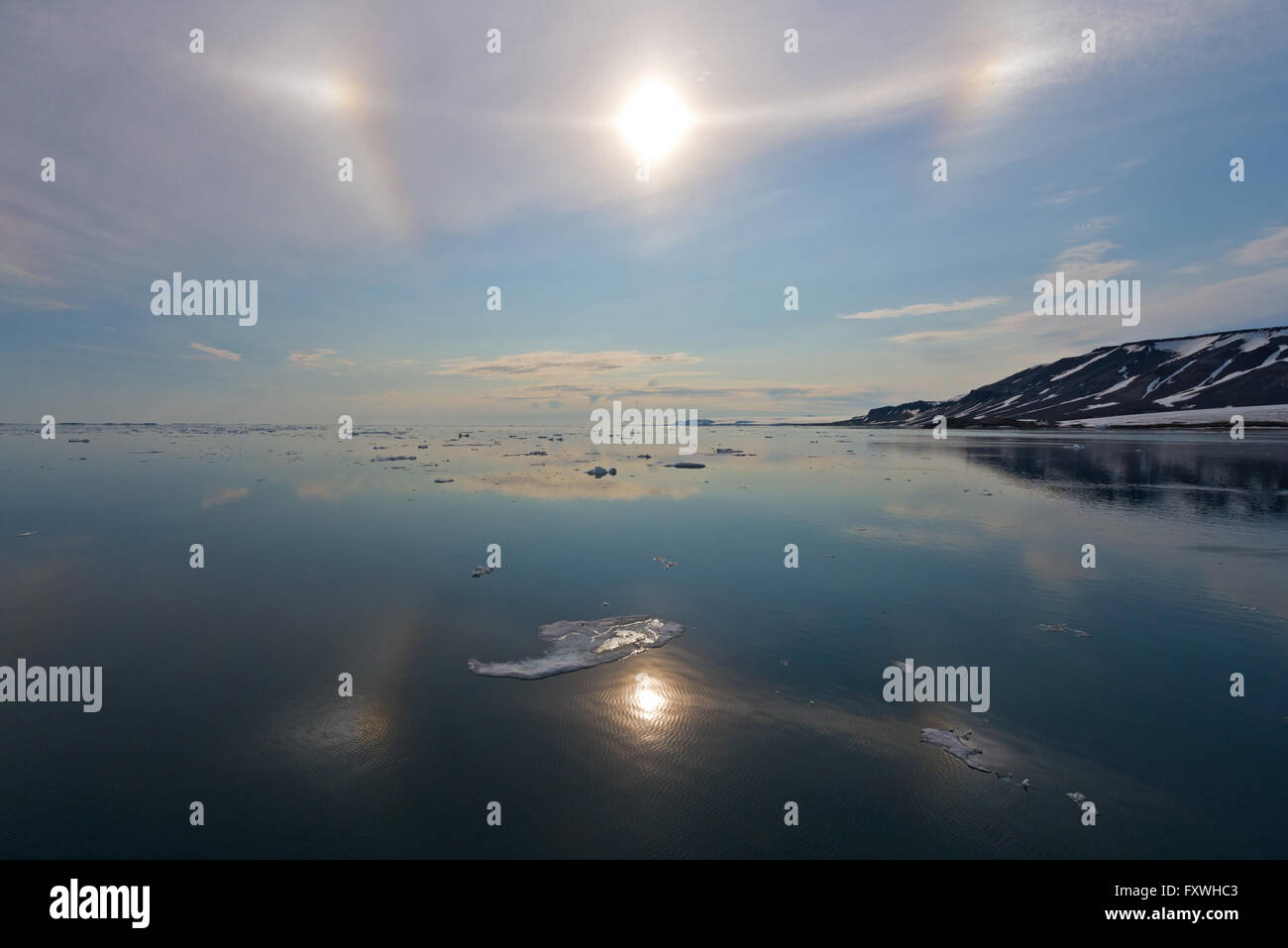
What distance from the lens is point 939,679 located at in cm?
984

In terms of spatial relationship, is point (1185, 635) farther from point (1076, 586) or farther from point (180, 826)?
point (180, 826)

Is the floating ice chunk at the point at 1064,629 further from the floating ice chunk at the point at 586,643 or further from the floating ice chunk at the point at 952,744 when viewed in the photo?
the floating ice chunk at the point at 586,643

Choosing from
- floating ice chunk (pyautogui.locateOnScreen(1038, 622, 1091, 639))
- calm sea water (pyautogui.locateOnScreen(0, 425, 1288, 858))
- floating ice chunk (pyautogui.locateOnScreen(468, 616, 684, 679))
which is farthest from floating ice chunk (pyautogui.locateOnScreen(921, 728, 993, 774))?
floating ice chunk (pyautogui.locateOnScreen(1038, 622, 1091, 639))

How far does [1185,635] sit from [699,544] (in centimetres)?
1322

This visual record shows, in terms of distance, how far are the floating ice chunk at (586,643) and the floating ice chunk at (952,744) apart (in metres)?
5.24

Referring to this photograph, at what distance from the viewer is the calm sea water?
631cm

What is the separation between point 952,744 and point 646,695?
4.85 meters

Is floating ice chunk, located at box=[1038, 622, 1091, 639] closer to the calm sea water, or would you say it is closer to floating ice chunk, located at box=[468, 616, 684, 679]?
the calm sea water

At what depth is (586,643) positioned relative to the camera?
11391mm

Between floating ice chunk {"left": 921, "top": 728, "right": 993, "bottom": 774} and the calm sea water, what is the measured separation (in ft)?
0.51

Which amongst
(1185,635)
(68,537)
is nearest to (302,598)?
(68,537)

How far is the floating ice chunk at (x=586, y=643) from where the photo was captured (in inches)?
403
